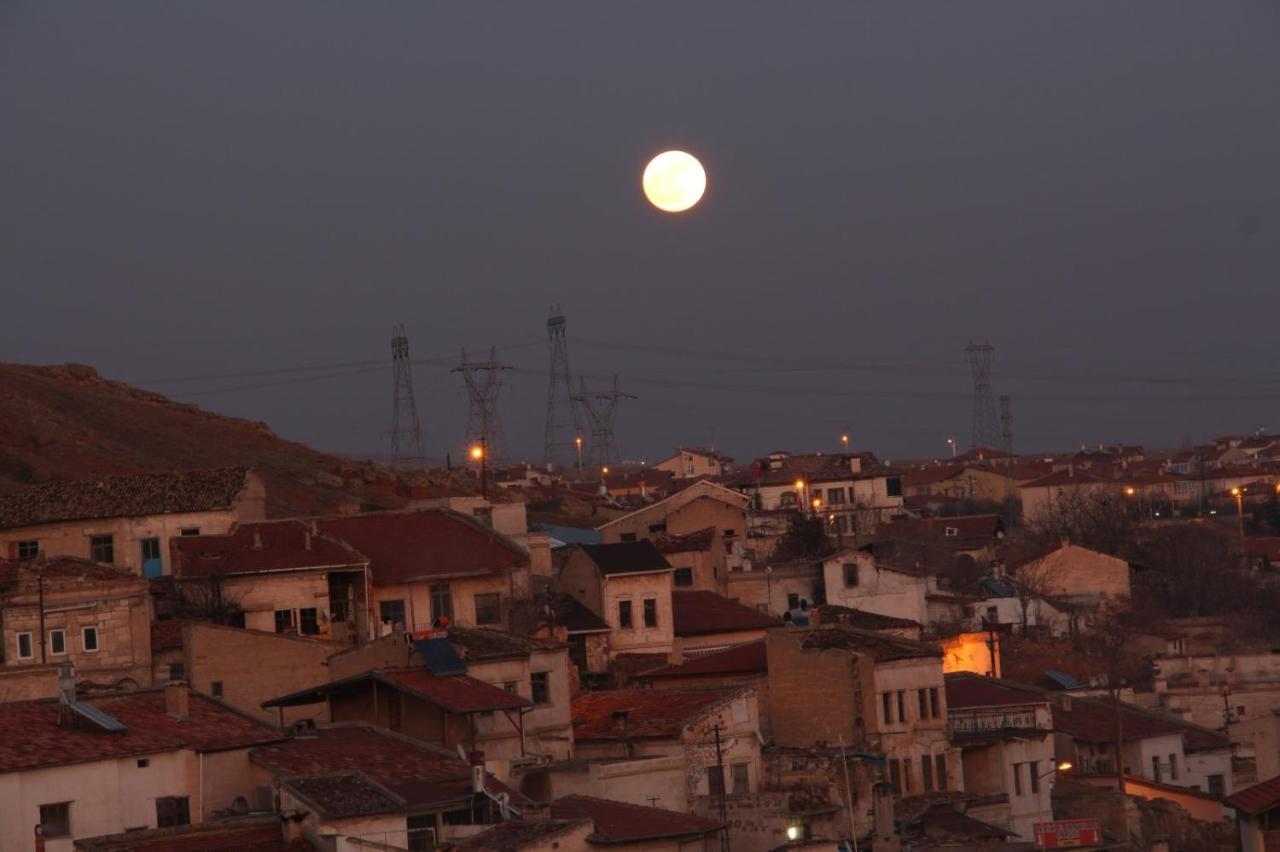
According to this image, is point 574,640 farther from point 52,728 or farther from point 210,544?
point 52,728

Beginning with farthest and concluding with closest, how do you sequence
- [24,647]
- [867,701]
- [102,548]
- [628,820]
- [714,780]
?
[102,548], [24,647], [867,701], [714,780], [628,820]

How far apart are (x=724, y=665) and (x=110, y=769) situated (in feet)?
56.2

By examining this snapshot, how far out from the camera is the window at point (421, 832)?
2927 centimetres

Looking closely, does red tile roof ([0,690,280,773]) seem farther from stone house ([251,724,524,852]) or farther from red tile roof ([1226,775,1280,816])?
red tile roof ([1226,775,1280,816])

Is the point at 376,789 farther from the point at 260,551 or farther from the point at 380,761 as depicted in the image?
the point at 260,551

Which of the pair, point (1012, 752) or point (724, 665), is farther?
point (724, 665)

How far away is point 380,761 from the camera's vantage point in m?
32.8

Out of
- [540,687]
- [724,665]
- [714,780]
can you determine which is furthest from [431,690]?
[724,665]

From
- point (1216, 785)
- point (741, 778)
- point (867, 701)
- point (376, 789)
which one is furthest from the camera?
point (1216, 785)

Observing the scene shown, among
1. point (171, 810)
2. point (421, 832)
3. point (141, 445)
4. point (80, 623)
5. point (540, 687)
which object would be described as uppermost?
point (141, 445)

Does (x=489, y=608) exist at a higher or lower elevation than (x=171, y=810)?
higher

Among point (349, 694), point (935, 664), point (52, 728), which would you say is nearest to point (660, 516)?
point (935, 664)

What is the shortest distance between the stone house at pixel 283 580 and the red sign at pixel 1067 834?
18183 millimetres

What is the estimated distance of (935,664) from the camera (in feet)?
148
